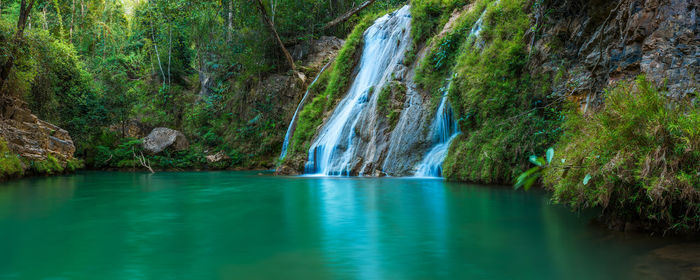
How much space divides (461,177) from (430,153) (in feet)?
6.35

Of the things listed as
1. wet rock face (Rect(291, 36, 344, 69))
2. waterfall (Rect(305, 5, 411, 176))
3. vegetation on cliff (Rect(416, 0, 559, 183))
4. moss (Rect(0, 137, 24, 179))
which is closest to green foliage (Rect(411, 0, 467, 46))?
waterfall (Rect(305, 5, 411, 176))

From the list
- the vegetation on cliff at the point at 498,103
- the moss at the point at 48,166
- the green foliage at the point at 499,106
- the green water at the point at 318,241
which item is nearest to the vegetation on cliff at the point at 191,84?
the moss at the point at 48,166

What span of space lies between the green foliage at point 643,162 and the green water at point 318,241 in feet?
0.93

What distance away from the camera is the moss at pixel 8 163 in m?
11.4

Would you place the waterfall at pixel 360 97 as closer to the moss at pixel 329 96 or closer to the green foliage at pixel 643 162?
the moss at pixel 329 96

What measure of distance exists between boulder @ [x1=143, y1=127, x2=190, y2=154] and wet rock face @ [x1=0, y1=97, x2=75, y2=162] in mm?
3881

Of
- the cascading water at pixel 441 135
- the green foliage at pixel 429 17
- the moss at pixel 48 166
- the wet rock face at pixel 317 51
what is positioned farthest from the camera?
the wet rock face at pixel 317 51

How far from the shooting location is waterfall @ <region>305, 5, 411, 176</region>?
12.8 metres

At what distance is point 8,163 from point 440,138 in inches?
462

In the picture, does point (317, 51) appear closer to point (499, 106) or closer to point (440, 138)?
point (440, 138)

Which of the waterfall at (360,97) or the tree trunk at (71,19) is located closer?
the waterfall at (360,97)

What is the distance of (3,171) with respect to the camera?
37.0ft

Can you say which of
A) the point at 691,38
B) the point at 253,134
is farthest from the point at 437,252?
the point at 253,134

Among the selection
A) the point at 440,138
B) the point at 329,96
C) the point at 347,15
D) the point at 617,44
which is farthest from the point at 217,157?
the point at 617,44
